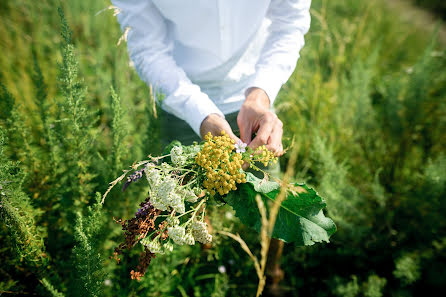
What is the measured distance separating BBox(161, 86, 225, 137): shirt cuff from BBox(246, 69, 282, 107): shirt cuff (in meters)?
0.27

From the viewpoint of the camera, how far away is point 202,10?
127cm

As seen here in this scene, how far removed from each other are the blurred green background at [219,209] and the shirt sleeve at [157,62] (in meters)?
0.18

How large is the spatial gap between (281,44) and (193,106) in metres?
0.61

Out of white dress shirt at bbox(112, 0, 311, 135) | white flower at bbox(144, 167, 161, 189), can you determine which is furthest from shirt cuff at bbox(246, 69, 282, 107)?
white flower at bbox(144, 167, 161, 189)

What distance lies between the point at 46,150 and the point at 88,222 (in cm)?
104

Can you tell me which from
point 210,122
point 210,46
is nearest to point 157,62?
point 210,46

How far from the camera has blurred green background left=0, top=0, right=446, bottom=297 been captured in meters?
1.28

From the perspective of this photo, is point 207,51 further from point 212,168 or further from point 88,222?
point 88,222

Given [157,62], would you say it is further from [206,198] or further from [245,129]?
[206,198]

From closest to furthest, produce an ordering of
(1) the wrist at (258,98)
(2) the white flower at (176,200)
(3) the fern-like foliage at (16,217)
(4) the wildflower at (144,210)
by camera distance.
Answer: (2) the white flower at (176,200)
(4) the wildflower at (144,210)
(3) the fern-like foliage at (16,217)
(1) the wrist at (258,98)

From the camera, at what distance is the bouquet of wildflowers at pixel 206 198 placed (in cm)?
87

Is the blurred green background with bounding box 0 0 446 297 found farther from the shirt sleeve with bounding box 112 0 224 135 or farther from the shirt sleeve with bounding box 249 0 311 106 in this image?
the shirt sleeve with bounding box 249 0 311 106

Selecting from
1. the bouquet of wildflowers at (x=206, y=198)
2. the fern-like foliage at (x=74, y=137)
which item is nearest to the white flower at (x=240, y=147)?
the bouquet of wildflowers at (x=206, y=198)

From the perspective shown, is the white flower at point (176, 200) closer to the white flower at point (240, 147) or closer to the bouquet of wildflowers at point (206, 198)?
the bouquet of wildflowers at point (206, 198)
